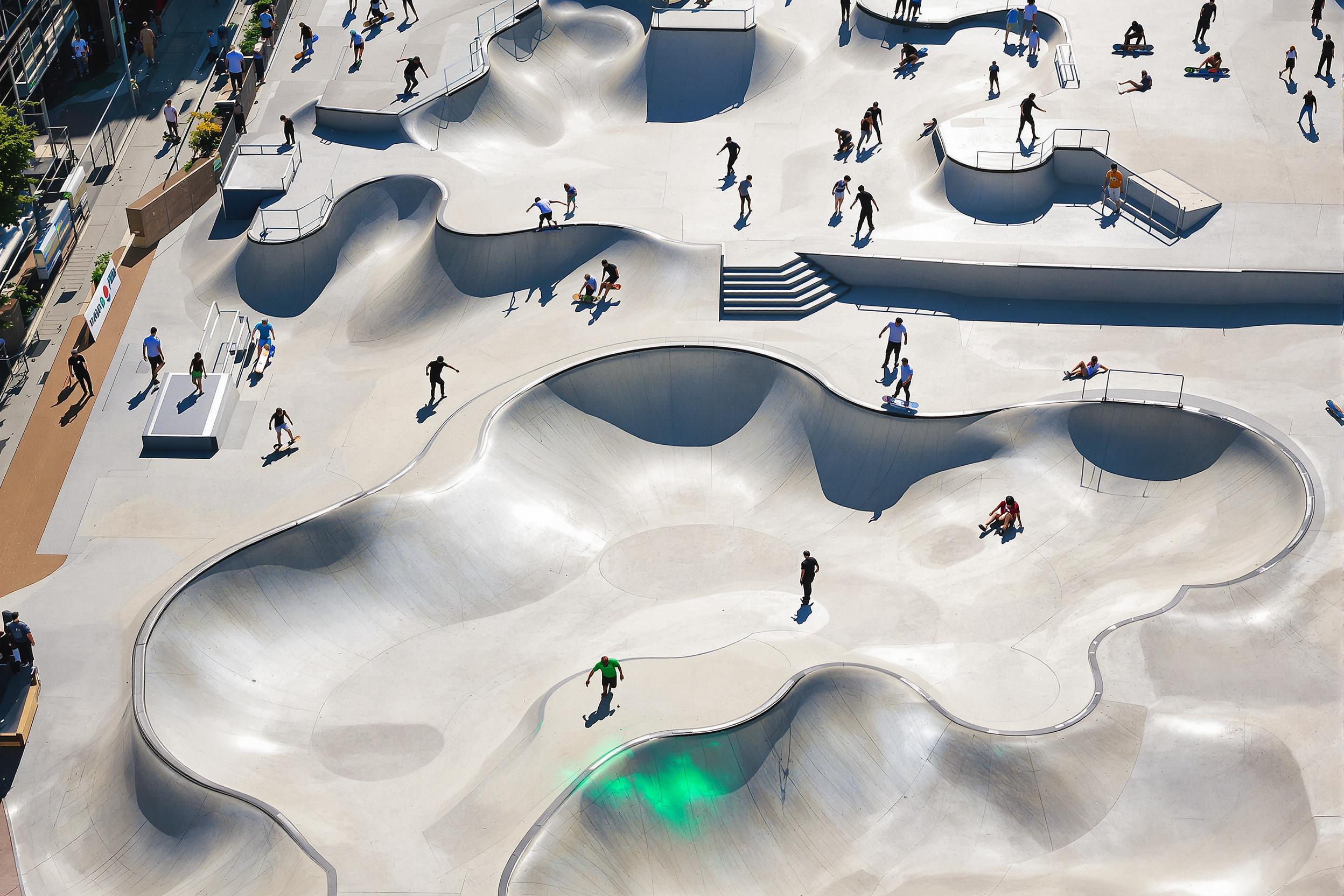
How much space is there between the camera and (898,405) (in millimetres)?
32062

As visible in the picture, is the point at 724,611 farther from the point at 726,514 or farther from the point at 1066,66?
the point at 1066,66

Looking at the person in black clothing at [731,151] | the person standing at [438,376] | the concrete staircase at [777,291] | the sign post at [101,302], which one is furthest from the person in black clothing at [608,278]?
the sign post at [101,302]

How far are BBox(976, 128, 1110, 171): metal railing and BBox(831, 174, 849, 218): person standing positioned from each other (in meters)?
3.65

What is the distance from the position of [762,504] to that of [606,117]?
1654 centimetres

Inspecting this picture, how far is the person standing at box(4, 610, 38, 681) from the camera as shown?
26.9m

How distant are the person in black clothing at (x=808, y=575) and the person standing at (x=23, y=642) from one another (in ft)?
48.5

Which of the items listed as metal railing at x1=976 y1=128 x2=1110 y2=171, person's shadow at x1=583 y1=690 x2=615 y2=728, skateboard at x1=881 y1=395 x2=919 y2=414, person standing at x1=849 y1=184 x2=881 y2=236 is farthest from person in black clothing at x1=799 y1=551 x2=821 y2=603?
metal railing at x1=976 y1=128 x2=1110 y2=171

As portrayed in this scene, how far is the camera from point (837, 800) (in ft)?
81.3

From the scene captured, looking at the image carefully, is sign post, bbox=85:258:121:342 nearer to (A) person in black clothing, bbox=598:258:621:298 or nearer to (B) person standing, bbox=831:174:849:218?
(A) person in black clothing, bbox=598:258:621:298

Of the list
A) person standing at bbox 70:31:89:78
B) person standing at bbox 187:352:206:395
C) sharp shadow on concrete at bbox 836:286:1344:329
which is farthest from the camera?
person standing at bbox 70:31:89:78

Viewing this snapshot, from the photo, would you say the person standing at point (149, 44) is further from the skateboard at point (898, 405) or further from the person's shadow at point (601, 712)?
the person's shadow at point (601, 712)

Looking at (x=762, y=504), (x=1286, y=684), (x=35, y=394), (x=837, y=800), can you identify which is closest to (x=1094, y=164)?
(x=762, y=504)

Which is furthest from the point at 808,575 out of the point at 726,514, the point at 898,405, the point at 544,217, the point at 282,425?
the point at 544,217

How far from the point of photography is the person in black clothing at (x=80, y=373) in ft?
110
